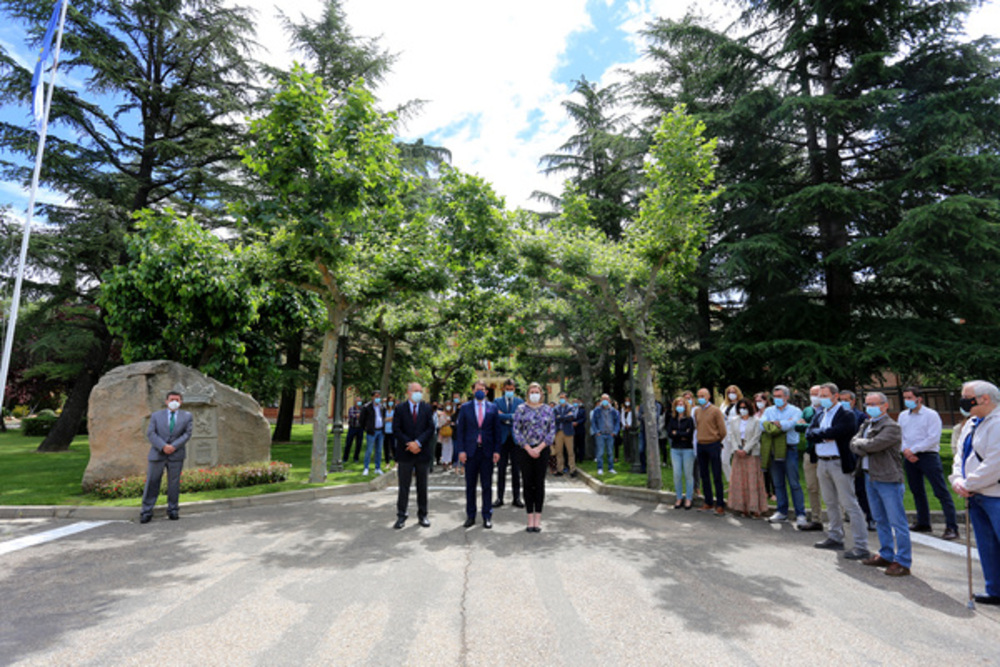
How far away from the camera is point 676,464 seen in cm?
894

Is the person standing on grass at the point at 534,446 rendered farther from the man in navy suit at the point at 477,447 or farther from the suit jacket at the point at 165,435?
the suit jacket at the point at 165,435

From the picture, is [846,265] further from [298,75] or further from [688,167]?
[298,75]

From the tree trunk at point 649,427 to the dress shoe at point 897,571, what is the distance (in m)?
5.08

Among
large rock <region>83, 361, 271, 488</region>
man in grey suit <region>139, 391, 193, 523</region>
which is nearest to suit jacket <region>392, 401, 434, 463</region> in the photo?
man in grey suit <region>139, 391, 193, 523</region>

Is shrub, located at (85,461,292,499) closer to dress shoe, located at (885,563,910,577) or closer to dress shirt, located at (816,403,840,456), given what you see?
dress shirt, located at (816,403,840,456)

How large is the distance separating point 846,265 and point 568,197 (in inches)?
347

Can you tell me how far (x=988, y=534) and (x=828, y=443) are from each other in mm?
1741

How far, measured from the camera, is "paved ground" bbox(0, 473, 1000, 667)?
3404 millimetres

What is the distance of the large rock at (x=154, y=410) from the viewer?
10023mm

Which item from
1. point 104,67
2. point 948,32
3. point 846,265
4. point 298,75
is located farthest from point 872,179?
point 104,67

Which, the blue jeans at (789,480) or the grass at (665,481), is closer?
the blue jeans at (789,480)

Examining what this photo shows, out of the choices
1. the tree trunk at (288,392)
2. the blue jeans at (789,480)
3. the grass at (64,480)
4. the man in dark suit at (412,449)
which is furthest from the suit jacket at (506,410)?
the tree trunk at (288,392)

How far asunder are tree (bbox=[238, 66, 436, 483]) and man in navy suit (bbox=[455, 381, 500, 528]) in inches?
187

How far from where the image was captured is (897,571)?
201 inches
